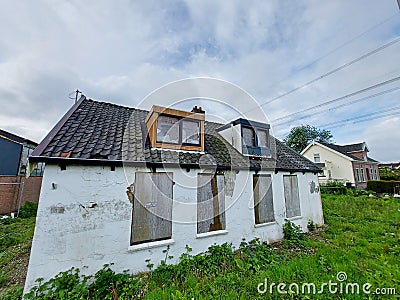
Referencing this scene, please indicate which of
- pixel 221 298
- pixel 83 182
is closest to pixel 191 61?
pixel 83 182

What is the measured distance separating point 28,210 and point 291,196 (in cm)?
1495

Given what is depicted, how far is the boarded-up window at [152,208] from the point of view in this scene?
4832mm

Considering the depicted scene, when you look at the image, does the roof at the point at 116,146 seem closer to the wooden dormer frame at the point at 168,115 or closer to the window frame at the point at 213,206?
the wooden dormer frame at the point at 168,115

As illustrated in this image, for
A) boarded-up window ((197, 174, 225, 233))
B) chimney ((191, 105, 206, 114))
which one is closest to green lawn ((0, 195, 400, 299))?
boarded-up window ((197, 174, 225, 233))

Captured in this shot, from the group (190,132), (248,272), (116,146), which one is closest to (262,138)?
(190,132)

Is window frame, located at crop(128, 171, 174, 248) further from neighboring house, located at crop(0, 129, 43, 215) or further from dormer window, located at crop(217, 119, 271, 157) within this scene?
neighboring house, located at crop(0, 129, 43, 215)

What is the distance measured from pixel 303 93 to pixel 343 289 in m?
13.7

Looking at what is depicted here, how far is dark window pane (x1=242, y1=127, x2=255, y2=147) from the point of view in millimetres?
8074

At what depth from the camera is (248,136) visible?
8.23 m

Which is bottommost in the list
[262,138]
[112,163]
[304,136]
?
[112,163]

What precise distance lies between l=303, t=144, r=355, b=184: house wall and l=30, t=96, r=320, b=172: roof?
21.3 meters

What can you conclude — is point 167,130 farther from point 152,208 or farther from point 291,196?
point 291,196

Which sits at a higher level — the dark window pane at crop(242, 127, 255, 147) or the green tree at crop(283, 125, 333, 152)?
the green tree at crop(283, 125, 333, 152)

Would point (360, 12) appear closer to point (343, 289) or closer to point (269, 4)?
point (269, 4)
